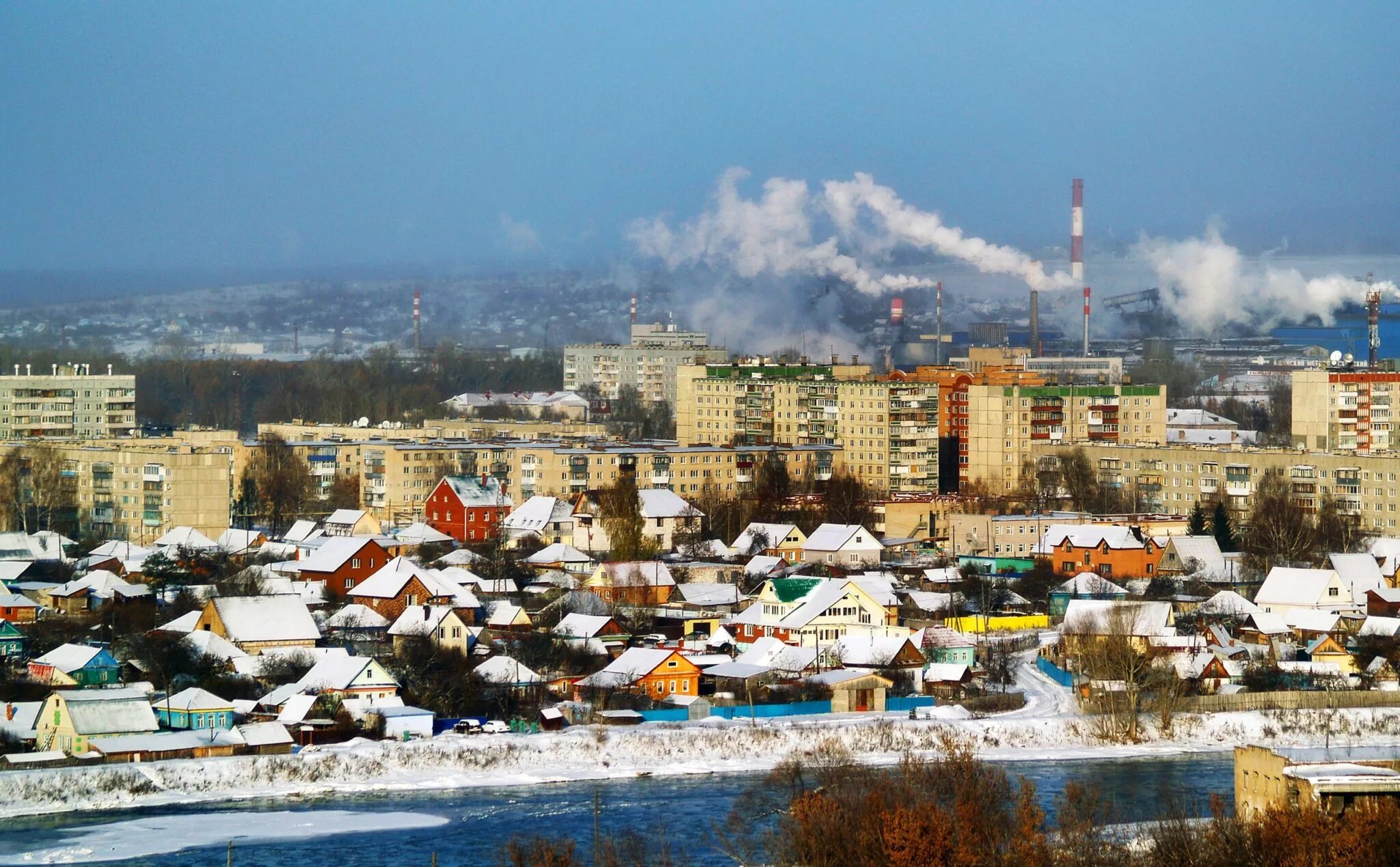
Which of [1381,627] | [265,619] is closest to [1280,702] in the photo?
[1381,627]

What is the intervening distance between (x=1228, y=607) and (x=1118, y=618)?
2156 mm

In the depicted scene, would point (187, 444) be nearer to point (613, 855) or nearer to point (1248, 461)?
point (1248, 461)

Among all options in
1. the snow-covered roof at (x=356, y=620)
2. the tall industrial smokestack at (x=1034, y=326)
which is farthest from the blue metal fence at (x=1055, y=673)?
the tall industrial smokestack at (x=1034, y=326)

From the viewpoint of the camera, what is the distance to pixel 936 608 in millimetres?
19188

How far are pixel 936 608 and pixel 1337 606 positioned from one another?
11.0 feet

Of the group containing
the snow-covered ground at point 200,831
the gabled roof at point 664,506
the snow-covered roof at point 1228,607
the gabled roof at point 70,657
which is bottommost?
the snow-covered ground at point 200,831

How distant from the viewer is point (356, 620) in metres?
17.7

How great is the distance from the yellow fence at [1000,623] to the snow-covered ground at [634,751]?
2.63 meters

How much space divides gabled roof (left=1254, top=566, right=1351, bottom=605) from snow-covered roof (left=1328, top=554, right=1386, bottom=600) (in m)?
0.26

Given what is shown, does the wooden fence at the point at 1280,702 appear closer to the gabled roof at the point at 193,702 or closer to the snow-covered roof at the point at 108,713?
the gabled roof at the point at 193,702

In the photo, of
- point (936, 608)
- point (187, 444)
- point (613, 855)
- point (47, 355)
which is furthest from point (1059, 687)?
point (47, 355)

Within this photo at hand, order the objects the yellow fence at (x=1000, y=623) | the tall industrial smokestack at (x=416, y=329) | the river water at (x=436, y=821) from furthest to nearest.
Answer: the tall industrial smokestack at (x=416, y=329) → the yellow fence at (x=1000, y=623) → the river water at (x=436, y=821)

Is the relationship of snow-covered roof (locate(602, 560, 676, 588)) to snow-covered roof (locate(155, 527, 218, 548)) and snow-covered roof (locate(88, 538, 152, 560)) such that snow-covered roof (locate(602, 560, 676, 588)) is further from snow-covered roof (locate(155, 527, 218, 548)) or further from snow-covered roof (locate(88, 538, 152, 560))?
snow-covered roof (locate(88, 538, 152, 560))

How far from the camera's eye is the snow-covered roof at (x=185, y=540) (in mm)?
22375
